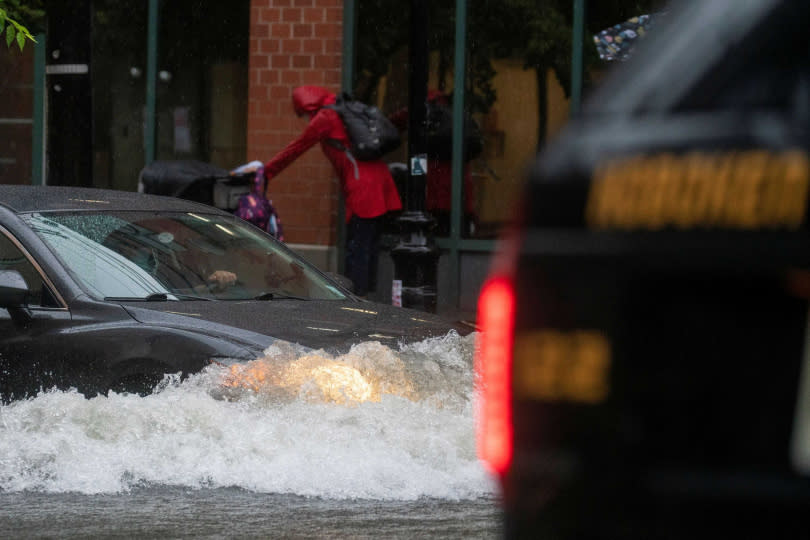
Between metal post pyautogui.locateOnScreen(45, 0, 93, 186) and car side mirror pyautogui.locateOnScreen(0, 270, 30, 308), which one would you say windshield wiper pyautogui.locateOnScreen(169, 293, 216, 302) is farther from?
metal post pyautogui.locateOnScreen(45, 0, 93, 186)

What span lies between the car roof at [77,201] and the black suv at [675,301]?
505cm

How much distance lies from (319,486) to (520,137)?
344 inches

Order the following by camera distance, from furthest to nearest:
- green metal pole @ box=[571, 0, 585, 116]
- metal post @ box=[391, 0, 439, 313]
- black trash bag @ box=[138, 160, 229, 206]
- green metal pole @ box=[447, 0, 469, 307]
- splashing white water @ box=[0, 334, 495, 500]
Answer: green metal pole @ box=[447, 0, 469, 307], green metal pole @ box=[571, 0, 585, 116], black trash bag @ box=[138, 160, 229, 206], metal post @ box=[391, 0, 439, 313], splashing white water @ box=[0, 334, 495, 500]

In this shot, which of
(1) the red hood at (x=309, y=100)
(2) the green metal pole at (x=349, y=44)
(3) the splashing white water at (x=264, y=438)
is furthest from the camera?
(2) the green metal pole at (x=349, y=44)

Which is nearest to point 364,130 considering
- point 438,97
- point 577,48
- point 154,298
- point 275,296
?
point 438,97

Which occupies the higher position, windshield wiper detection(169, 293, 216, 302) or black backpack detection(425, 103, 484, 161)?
black backpack detection(425, 103, 484, 161)

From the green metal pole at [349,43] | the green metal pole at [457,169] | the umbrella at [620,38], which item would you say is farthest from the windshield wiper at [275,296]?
the green metal pole at [349,43]

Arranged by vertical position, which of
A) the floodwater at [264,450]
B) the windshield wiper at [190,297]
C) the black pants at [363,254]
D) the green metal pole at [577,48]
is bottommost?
the floodwater at [264,450]

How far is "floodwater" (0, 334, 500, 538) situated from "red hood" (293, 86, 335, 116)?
6537 millimetres

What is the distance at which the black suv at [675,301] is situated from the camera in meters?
2.25

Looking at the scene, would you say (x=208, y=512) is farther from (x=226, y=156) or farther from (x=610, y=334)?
(x=226, y=156)

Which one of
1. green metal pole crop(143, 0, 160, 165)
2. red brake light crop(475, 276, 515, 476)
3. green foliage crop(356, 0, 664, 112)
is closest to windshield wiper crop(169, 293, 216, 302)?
red brake light crop(475, 276, 515, 476)

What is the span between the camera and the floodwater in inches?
223

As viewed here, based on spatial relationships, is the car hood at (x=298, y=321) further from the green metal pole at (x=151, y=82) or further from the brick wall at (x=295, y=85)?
the green metal pole at (x=151, y=82)
